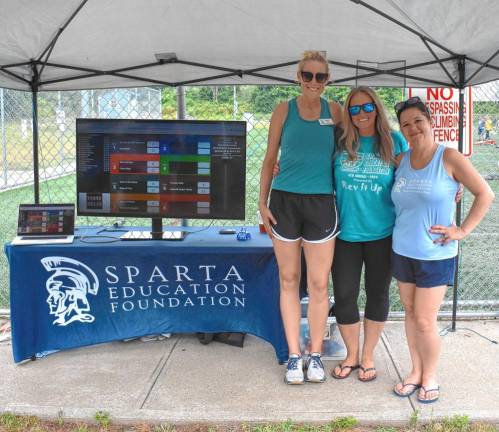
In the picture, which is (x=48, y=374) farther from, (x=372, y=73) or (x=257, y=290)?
(x=372, y=73)

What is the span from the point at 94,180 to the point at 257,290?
4.44 ft

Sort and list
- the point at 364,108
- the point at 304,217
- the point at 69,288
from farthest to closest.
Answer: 1. the point at 69,288
2. the point at 304,217
3. the point at 364,108

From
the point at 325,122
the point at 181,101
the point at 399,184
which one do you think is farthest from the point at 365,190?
the point at 181,101

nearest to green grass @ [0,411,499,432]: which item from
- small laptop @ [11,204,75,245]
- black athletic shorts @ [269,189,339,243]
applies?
black athletic shorts @ [269,189,339,243]

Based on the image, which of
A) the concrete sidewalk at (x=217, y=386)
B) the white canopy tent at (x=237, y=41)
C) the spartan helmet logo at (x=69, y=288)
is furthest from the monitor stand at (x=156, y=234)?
the white canopy tent at (x=237, y=41)

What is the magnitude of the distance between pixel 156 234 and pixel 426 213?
1.82 meters

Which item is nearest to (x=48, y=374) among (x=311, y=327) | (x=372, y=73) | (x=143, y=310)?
(x=143, y=310)

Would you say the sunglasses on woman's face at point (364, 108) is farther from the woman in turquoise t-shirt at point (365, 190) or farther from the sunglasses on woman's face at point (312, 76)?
the sunglasses on woman's face at point (312, 76)

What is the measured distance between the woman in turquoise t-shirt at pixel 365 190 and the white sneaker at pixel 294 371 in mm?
513

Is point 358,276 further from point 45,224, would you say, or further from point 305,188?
point 45,224

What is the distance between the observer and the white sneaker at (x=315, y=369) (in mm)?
3123

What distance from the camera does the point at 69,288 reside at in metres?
3.46

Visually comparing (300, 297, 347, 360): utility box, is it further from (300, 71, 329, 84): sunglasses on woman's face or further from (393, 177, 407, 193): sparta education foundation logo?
(300, 71, 329, 84): sunglasses on woman's face

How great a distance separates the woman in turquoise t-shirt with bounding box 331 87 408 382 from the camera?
9.47ft
